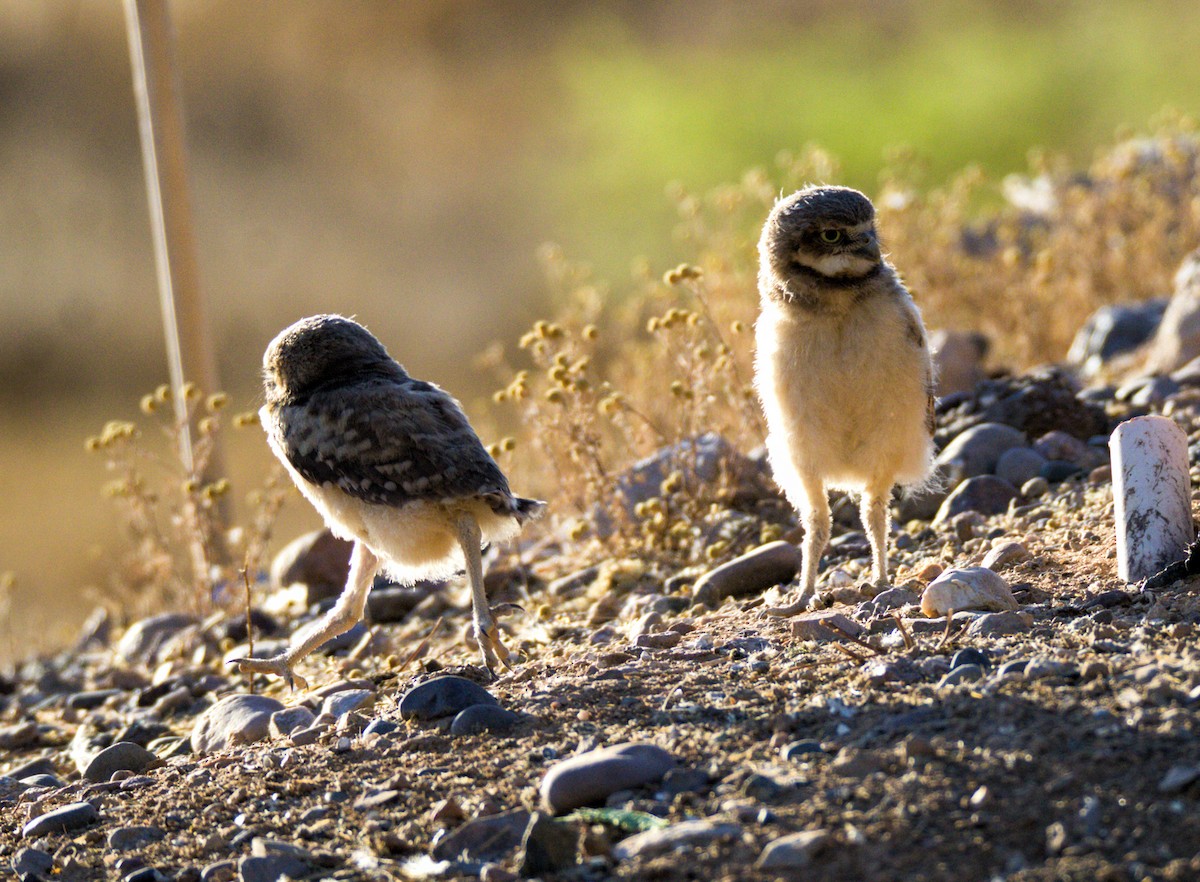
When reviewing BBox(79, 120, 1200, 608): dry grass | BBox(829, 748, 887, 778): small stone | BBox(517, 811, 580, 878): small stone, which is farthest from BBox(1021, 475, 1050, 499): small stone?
BBox(517, 811, 580, 878): small stone

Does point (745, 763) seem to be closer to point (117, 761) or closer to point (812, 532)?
point (812, 532)

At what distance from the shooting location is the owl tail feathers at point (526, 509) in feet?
17.4

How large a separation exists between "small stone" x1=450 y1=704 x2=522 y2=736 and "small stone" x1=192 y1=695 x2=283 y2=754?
4.01 ft

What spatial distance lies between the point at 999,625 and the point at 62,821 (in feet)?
9.88

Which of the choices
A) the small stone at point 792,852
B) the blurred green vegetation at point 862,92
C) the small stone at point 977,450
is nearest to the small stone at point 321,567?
the small stone at point 977,450

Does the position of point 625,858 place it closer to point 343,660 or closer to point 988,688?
point 988,688

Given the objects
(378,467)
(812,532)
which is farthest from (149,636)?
(812,532)

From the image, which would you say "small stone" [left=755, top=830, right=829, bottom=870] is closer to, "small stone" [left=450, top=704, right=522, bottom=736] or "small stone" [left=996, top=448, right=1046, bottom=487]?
"small stone" [left=450, top=704, right=522, bottom=736]

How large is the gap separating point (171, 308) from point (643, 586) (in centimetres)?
349

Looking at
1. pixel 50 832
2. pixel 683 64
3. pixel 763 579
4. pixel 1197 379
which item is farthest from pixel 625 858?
pixel 683 64

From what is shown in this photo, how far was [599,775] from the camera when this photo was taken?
11.9ft

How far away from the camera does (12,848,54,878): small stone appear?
13.3 ft

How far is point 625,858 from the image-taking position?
129 inches

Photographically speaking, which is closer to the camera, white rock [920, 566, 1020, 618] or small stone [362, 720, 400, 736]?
small stone [362, 720, 400, 736]
